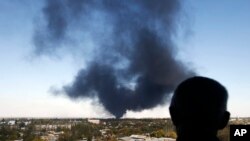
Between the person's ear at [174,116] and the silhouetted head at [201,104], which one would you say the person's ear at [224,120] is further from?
the person's ear at [174,116]

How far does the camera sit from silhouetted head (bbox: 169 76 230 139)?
121cm

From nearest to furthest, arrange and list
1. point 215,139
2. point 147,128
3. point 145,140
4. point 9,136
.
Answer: point 215,139 → point 145,140 → point 9,136 → point 147,128

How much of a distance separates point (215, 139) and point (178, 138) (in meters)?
0.09

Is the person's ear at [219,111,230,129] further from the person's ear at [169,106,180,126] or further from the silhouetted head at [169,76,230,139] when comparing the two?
the person's ear at [169,106,180,126]

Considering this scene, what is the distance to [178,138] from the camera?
3.91 ft

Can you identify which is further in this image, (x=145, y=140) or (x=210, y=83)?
(x=145, y=140)

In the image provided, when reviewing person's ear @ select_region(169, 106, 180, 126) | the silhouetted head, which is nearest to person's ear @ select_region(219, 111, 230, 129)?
the silhouetted head

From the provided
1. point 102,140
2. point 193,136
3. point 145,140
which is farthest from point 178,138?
point 102,140

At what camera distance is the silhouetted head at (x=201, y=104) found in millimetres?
1215

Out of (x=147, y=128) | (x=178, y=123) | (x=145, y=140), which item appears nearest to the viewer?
(x=178, y=123)

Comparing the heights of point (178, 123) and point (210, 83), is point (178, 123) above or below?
below

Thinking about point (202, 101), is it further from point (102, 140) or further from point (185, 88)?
point (102, 140)

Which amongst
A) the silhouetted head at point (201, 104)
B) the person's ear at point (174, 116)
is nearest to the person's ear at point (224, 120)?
the silhouetted head at point (201, 104)

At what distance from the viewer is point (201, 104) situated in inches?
47.9
